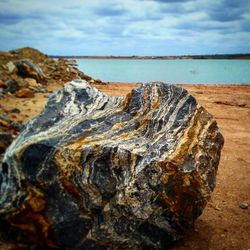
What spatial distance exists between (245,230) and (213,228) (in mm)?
448

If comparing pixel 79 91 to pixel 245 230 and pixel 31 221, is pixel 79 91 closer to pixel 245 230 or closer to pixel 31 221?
pixel 31 221

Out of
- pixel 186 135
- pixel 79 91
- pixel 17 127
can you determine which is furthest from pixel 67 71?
pixel 186 135

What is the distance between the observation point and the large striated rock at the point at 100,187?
368 cm

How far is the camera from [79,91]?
515 centimetres

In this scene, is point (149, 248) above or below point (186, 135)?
below

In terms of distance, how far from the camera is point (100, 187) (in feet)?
12.4

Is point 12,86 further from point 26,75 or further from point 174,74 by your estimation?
point 174,74

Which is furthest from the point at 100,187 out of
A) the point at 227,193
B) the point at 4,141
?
the point at 227,193

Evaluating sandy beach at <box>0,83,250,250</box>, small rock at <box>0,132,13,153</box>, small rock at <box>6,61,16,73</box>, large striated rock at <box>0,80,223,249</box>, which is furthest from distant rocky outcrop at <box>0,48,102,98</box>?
large striated rock at <box>0,80,223,249</box>

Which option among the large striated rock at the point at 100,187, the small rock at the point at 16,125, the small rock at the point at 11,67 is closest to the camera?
the large striated rock at the point at 100,187

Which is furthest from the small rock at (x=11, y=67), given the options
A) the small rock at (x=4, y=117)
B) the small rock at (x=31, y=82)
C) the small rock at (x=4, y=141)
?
the small rock at (x=4, y=141)

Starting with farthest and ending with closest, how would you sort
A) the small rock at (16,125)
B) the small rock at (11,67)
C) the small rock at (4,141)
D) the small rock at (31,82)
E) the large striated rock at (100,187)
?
the small rock at (11,67) < the small rock at (31,82) < the small rock at (16,125) < the small rock at (4,141) < the large striated rock at (100,187)

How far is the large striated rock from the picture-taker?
3678mm

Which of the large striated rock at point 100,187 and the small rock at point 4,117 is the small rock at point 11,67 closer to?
the small rock at point 4,117
